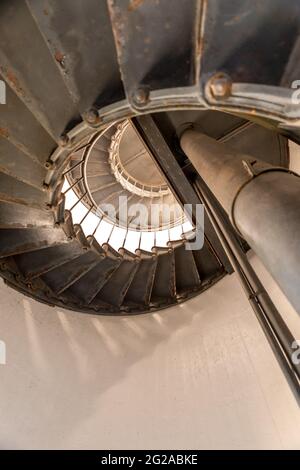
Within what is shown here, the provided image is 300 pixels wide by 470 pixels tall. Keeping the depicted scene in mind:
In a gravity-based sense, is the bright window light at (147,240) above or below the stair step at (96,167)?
below

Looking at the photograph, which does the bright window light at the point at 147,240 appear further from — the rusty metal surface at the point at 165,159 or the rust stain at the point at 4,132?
the rust stain at the point at 4,132

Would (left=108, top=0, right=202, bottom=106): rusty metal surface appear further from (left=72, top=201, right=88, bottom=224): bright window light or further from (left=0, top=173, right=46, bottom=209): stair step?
(left=72, top=201, right=88, bottom=224): bright window light

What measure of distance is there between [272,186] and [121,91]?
1085 millimetres

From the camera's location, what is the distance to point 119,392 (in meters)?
3.96

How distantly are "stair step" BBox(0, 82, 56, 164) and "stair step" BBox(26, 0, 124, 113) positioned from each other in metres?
0.56

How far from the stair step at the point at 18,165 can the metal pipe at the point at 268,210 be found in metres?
1.53

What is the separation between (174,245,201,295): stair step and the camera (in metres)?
4.27

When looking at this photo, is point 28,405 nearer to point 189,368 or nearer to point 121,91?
point 189,368

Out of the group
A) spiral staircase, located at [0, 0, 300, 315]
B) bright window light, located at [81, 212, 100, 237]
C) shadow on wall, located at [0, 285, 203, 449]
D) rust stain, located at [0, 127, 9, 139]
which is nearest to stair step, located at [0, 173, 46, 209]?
spiral staircase, located at [0, 0, 300, 315]

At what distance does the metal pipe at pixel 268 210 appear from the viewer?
1149 mm

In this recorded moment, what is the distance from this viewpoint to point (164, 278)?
174 inches

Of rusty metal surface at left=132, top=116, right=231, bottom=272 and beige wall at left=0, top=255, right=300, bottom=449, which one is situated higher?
rusty metal surface at left=132, top=116, right=231, bottom=272

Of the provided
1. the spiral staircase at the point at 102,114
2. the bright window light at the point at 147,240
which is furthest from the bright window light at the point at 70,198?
the bright window light at the point at 147,240

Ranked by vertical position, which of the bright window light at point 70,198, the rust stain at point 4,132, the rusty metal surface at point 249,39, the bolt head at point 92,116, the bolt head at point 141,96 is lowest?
the rusty metal surface at point 249,39
